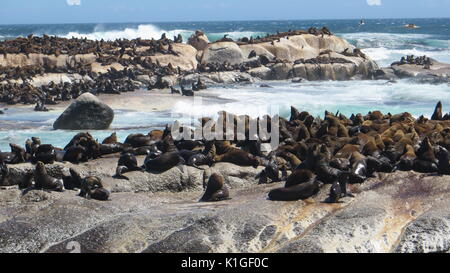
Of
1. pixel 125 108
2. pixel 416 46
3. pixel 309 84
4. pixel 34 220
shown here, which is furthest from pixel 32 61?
pixel 416 46

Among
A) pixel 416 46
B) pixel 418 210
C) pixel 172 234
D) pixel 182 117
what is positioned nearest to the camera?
pixel 172 234

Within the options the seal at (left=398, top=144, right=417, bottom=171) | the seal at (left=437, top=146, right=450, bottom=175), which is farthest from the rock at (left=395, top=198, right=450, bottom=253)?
the seal at (left=398, top=144, right=417, bottom=171)

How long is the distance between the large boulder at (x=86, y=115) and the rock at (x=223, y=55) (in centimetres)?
1870

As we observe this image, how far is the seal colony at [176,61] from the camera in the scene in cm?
2956

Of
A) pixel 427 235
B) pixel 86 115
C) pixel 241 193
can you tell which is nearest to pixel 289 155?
pixel 241 193

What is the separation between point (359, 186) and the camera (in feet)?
29.6

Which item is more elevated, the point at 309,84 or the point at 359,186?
the point at 359,186

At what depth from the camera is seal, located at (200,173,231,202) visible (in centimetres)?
909

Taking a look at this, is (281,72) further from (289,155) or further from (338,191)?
(338,191)

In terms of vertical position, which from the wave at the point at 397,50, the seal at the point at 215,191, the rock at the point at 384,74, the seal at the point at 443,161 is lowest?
the wave at the point at 397,50

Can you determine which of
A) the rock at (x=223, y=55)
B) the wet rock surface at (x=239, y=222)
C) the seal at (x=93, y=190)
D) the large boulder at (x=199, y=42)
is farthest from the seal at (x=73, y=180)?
the large boulder at (x=199, y=42)

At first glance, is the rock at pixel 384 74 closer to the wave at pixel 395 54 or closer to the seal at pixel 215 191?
the wave at pixel 395 54

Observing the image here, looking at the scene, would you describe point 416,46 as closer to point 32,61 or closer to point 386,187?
point 32,61
